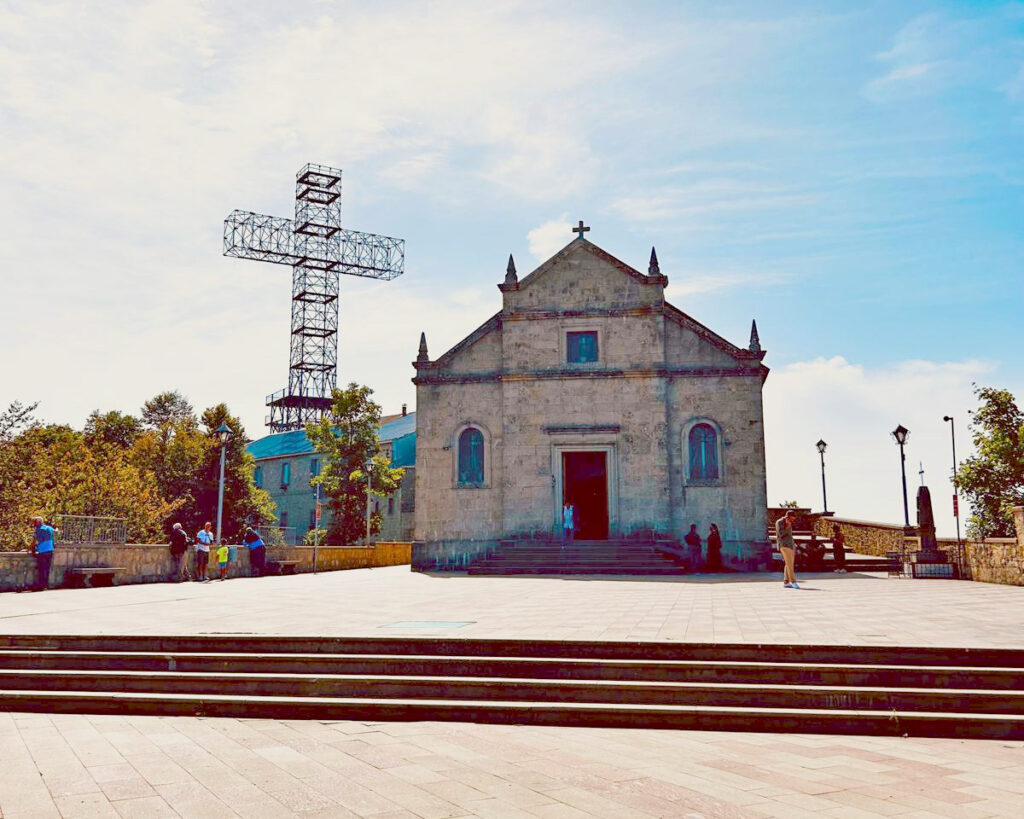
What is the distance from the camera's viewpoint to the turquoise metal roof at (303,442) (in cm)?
5703

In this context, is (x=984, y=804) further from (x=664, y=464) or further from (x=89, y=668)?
(x=664, y=464)

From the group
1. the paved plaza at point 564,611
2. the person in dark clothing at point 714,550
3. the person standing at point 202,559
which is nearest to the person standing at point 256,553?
the person standing at point 202,559

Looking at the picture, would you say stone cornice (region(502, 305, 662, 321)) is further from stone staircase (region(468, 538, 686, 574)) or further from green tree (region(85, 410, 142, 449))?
green tree (region(85, 410, 142, 449))

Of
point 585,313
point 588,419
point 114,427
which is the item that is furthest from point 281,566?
point 114,427

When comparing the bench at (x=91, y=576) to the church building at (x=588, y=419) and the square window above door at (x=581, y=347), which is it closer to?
the church building at (x=588, y=419)

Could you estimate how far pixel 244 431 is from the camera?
178 ft

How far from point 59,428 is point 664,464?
51343 mm

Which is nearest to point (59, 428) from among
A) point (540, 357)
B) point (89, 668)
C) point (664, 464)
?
point (540, 357)

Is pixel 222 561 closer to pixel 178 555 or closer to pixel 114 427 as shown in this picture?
pixel 178 555

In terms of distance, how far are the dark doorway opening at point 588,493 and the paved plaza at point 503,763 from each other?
775 inches

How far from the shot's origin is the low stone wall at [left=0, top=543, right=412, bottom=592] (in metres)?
19.0

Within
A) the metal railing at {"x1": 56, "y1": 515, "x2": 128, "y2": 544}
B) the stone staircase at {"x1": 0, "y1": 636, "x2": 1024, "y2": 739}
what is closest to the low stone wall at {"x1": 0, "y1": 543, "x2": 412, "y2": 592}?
the metal railing at {"x1": 56, "y1": 515, "x2": 128, "y2": 544}

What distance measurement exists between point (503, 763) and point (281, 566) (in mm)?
24133

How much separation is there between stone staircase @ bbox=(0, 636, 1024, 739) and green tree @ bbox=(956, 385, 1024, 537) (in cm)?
3751
